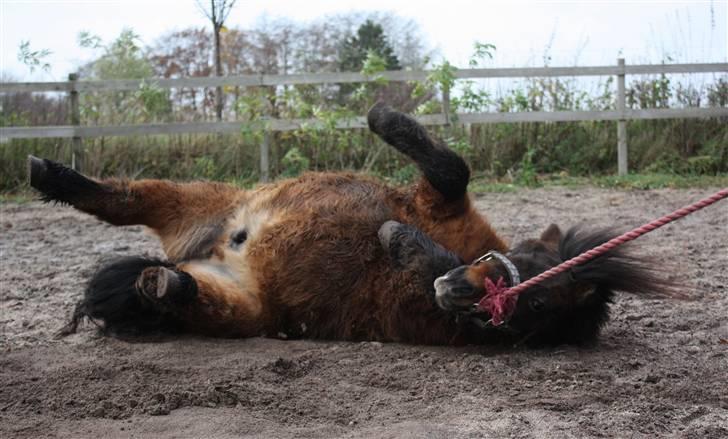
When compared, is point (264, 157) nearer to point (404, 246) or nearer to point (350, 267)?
point (350, 267)

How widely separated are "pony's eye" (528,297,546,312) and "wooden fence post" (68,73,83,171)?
984cm

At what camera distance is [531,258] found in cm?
352

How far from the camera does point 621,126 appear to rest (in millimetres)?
12047

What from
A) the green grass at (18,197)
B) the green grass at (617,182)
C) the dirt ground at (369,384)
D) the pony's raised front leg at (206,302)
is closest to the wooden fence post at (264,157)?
the green grass at (617,182)

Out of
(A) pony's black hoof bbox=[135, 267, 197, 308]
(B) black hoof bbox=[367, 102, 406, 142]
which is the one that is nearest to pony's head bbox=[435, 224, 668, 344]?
(B) black hoof bbox=[367, 102, 406, 142]

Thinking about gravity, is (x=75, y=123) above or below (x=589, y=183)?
above

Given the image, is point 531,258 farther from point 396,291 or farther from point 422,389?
point 422,389

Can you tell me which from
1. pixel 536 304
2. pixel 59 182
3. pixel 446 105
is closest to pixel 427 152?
pixel 536 304

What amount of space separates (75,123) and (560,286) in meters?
10.5

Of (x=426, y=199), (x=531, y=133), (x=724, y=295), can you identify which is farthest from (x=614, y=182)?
(x=426, y=199)

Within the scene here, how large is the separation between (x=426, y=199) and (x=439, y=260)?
590 mm

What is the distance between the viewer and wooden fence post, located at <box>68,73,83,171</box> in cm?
1180

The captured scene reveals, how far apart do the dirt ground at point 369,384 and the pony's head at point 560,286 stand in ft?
0.37

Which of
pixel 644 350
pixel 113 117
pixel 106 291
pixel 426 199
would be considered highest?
pixel 113 117
